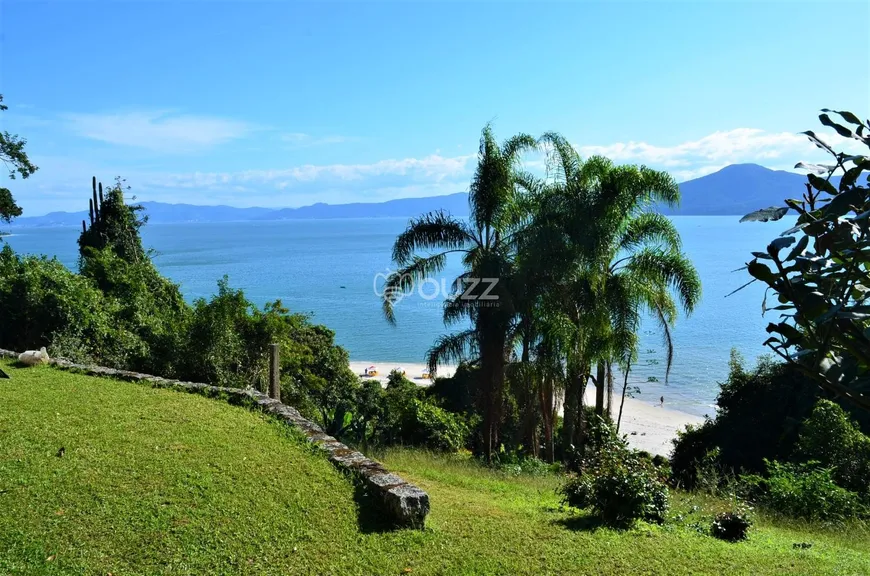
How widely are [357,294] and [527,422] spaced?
5922 centimetres

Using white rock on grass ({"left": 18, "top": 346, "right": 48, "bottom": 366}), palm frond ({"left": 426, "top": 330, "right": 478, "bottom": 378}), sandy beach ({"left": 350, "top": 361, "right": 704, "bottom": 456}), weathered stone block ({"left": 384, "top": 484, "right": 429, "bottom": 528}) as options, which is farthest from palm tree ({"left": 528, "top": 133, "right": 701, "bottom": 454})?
sandy beach ({"left": 350, "top": 361, "right": 704, "bottom": 456})

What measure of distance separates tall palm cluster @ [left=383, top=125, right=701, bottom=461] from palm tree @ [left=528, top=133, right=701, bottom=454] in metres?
0.03

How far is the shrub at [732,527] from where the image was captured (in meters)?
6.35

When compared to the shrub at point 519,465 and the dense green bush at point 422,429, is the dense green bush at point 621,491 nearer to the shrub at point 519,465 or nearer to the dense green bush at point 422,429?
the shrub at point 519,465

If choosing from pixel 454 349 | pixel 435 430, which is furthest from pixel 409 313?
pixel 435 430

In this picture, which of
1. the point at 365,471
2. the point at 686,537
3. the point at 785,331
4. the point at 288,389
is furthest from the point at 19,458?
the point at 288,389

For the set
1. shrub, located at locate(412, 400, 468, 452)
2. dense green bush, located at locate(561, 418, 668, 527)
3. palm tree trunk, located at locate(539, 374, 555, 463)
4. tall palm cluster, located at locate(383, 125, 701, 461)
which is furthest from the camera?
palm tree trunk, located at locate(539, 374, 555, 463)

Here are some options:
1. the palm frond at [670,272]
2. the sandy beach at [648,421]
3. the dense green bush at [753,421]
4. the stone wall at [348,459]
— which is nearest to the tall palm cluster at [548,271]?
the palm frond at [670,272]

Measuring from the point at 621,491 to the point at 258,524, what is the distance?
3556 millimetres

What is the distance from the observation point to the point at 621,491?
631 cm

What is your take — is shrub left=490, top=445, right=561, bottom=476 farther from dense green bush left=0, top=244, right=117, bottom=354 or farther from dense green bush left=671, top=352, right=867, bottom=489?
dense green bush left=0, top=244, right=117, bottom=354

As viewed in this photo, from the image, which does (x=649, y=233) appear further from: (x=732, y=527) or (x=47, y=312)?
(x=47, y=312)

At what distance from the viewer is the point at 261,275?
94.6 metres

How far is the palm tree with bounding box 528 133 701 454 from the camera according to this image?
14.5m
